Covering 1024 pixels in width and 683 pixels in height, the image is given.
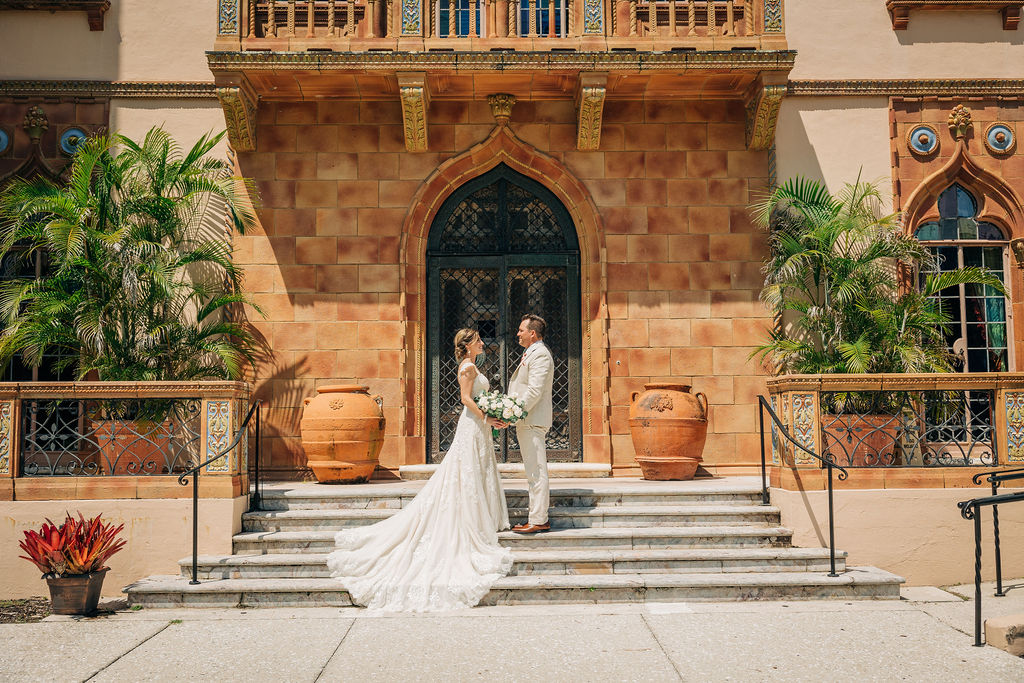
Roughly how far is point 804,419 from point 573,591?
315cm

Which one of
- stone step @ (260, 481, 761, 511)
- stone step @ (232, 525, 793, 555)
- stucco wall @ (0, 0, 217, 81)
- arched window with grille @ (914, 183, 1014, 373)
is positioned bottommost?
stone step @ (232, 525, 793, 555)

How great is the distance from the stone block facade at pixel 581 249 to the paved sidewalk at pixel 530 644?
4427 mm

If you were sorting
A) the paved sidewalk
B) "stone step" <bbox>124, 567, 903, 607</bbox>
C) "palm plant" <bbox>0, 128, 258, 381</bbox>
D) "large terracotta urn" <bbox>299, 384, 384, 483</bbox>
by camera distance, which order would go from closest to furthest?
the paved sidewalk
"stone step" <bbox>124, 567, 903, 607</bbox>
"palm plant" <bbox>0, 128, 258, 381</bbox>
"large terracotta urn" <bbox>299, 384, 384, 483</bbox>

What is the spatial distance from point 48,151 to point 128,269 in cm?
310

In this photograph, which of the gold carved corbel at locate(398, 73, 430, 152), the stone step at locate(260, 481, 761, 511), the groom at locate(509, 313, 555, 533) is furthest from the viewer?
the gold carved corbel at locate(398, 73, 430, 152)

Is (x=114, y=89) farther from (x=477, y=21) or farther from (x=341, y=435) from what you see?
(x=341, y=435)

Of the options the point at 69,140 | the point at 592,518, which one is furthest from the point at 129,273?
the point at 592,518

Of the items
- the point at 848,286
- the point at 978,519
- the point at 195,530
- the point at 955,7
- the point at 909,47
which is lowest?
the point at 195,530

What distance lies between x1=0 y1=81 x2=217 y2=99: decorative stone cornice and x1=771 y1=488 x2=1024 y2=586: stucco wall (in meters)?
8.93

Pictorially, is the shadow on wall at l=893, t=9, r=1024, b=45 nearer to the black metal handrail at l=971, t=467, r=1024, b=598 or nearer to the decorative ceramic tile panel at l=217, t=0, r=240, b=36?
the black metal handrail at l=971, t=467, r=1024, b=598

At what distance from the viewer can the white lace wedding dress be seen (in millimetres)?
7812

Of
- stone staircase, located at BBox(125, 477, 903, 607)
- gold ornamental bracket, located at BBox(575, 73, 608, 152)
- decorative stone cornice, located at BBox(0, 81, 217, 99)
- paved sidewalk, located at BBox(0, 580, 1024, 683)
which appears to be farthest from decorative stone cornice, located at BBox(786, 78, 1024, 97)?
decorative stone cornice, located at BBox(0, 81, 217, 99)

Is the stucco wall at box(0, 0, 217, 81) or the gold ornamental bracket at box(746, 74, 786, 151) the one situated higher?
the stucco wall at box(0, 0, 217, 81)

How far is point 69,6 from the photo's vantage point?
40.1ft
